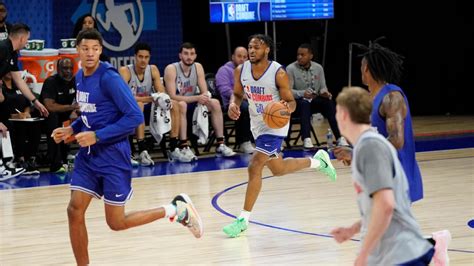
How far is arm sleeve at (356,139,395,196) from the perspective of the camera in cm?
374

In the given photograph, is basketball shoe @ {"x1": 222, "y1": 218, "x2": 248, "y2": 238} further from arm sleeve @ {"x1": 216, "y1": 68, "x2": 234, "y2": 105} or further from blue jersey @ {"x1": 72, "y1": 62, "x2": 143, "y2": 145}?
arm sleeve @ {"x1": 216, "y1": 68, "x2": 234, "y2": 105}

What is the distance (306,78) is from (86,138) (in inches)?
310

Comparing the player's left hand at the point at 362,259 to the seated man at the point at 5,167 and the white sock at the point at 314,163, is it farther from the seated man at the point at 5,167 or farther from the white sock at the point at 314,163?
the seated man at the point at 5,167

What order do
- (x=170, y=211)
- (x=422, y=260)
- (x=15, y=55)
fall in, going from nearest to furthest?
(x=422, y=260) < (x=170, y=211) < (x=15, y=55)

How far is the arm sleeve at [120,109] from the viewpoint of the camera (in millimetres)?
6031

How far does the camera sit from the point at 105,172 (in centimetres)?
614

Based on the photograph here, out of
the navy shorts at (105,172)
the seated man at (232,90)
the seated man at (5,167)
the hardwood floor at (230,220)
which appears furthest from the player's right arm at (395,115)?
the seated man at (232,90)

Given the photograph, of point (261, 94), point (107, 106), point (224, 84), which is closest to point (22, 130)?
point (224, 84)

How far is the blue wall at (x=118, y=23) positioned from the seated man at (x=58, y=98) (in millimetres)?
2343

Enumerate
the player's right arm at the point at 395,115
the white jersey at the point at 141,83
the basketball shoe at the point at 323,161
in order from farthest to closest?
the white jersey at the point at 141,83 → the basketball shoe at the point at 323,161 → the player's right arm at the point at 395,115

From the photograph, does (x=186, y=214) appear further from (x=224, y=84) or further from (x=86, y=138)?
(x=224, y=84)

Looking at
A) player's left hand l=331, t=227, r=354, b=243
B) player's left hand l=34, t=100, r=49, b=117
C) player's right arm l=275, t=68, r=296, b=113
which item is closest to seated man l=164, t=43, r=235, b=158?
player's left hand l=34, t=100, r=49, b=117

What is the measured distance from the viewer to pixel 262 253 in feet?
23.1

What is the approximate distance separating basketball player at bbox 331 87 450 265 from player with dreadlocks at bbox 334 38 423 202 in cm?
144
